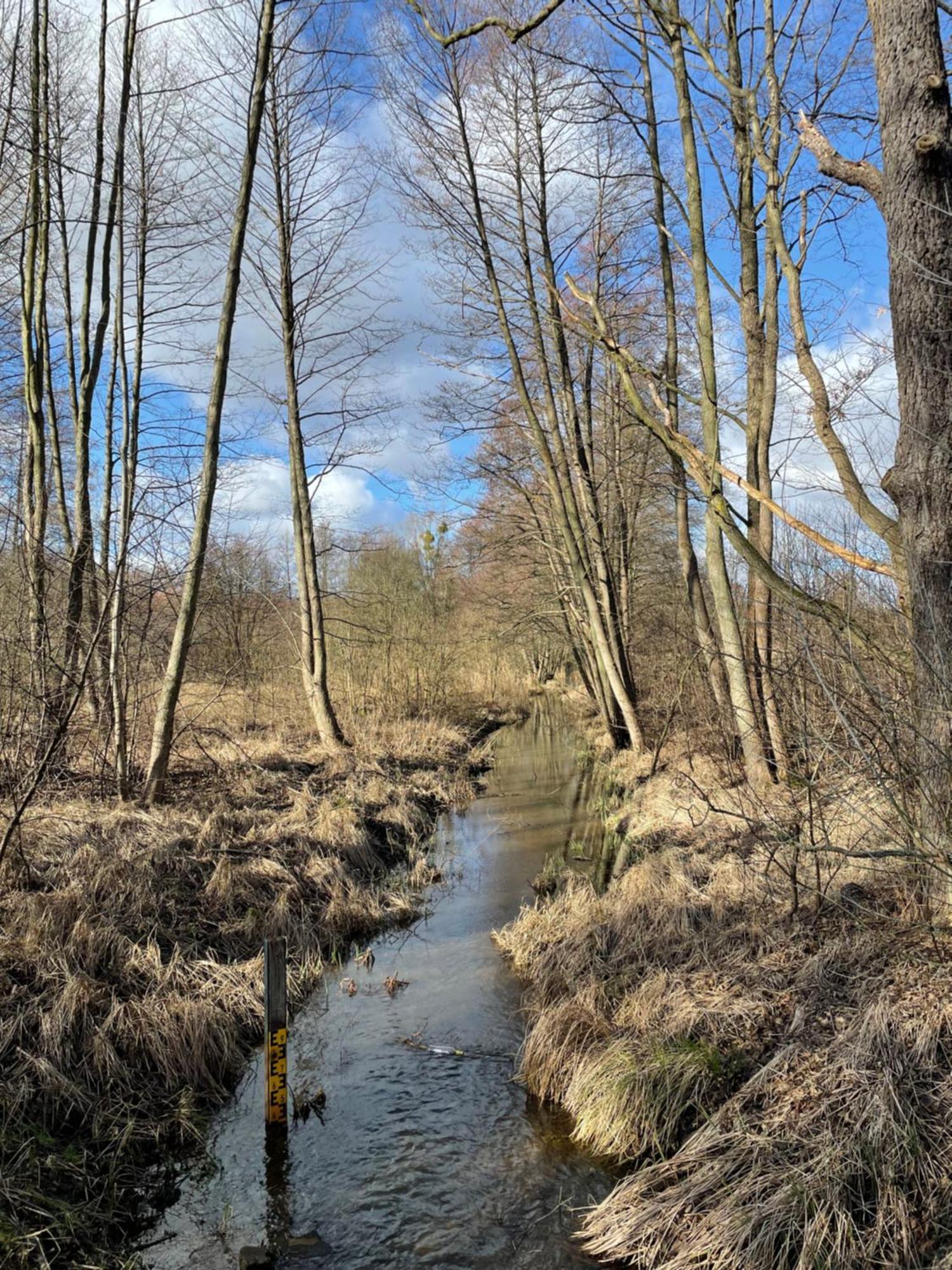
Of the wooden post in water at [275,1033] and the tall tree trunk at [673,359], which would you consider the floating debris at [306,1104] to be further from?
the tall tree trunk at [673,359]

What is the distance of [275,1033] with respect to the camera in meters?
4.16

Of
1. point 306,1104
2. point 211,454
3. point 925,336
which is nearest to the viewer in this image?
point 925,336

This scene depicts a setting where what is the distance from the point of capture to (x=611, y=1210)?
3.53m

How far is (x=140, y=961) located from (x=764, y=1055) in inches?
145

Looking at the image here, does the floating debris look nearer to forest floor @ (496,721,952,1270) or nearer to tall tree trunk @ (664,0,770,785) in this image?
forest floor @ (496,721,952,1270)

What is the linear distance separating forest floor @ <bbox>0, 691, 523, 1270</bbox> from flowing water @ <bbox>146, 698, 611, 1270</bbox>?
0.29 m

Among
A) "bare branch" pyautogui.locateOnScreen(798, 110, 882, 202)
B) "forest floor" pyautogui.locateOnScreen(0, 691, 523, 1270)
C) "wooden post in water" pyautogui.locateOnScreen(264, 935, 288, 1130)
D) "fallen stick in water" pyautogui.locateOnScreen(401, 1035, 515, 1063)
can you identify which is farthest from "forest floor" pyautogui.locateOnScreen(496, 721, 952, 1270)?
"bare branch" pyautogui.locateOnScreen(798, 110, 882, 202)

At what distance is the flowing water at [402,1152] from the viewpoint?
352cm

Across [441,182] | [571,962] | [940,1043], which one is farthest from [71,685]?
[441,182]

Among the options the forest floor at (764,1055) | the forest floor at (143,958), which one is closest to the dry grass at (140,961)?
the forest floor at (143,958)

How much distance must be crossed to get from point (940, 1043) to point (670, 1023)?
1.32 meters

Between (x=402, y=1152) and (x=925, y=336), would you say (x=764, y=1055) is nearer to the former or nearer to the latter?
(x=402, y=1152)

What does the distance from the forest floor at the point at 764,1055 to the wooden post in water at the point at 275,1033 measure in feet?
4.62

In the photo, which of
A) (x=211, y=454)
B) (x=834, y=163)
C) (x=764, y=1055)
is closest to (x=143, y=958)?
(x=764, y=1055)
